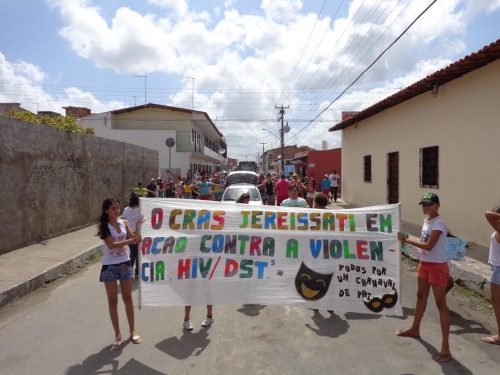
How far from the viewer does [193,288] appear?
4.40 meters

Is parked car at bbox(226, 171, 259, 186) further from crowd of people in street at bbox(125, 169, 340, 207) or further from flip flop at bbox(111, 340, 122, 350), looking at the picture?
flip flop at bbox(111, 340, 122, 350)

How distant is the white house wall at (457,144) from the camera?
8445 mm

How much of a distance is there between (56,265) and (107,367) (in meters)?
4.34

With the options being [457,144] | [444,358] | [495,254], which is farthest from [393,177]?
[444,358]

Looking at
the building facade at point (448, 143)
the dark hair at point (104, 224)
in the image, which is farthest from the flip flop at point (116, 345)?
the building facade at point (448, 143)

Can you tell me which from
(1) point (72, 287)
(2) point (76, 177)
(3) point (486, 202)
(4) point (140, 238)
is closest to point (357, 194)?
(3) point (486, 202)

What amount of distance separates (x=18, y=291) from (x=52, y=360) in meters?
2.72

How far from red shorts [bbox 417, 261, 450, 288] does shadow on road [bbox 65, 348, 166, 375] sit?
9.27 ft

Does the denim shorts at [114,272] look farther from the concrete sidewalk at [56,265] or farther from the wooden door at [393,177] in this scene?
the wooden door at [393,177]

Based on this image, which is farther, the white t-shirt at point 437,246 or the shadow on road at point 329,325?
the shadow on road at point 329,325

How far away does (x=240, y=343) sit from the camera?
4.22 m

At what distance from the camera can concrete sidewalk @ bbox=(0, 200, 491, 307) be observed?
242 inches

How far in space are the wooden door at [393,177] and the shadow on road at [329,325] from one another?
32.2 ft

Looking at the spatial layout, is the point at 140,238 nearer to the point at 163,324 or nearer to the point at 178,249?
the point at 178,249
